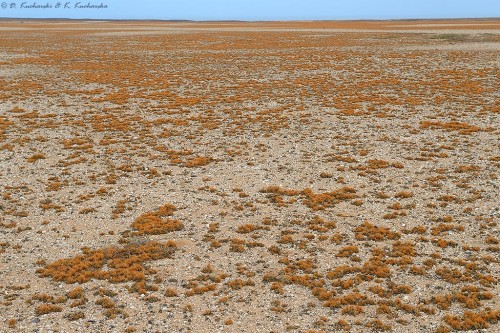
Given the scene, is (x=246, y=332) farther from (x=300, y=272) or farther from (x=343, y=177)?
(x=343, y=177)

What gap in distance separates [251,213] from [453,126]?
52.0 feet

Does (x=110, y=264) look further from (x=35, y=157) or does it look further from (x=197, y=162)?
(x=35, y=157)

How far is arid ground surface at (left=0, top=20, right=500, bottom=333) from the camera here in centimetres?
1116

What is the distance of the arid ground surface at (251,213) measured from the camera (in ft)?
36.6

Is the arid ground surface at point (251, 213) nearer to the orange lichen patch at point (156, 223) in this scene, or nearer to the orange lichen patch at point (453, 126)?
the orange lichen patch at point (156, 223)

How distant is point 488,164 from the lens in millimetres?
20734

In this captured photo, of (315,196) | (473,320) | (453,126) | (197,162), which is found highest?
(453,126)

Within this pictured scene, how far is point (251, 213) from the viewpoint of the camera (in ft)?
54.4

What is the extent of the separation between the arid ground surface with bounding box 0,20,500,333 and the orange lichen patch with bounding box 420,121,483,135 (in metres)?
0.25

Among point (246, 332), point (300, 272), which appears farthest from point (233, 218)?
point (246, 332)

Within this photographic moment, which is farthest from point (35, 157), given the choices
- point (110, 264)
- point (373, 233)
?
point (373, 233)

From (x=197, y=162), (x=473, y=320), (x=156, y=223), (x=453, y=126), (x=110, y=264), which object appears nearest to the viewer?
(x=473, y=320)

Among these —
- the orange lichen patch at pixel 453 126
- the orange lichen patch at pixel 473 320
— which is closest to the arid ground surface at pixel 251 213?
the orange lichen patch at pixel 473 320

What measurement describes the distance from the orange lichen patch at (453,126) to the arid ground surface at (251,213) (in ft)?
0.81
